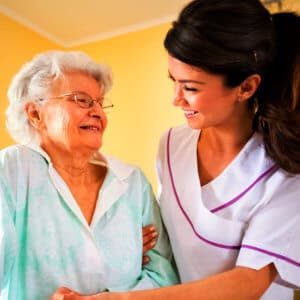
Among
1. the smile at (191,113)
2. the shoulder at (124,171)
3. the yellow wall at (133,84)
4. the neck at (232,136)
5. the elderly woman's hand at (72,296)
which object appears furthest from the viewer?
the yellow wall at (133,84)

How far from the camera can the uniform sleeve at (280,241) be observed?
3.10 ft

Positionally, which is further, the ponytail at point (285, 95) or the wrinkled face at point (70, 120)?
the wrinkled face at point (70, 120)

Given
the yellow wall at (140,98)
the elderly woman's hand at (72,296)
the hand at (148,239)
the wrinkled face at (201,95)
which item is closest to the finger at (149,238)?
the hand at (148,239)

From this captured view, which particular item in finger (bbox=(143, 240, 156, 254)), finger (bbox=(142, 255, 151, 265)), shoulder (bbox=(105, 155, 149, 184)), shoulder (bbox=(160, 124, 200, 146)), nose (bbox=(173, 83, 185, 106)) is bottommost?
finger (bbox=(142, 255, 151, 265))

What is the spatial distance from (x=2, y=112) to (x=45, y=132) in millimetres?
1408

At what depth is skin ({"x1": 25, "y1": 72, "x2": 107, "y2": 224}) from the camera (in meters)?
1.11

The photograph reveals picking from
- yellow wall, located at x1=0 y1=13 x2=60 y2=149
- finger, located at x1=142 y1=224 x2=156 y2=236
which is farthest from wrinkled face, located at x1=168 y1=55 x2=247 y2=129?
yellow wall, located at x1=0 y1=13 x2=60 y2=149

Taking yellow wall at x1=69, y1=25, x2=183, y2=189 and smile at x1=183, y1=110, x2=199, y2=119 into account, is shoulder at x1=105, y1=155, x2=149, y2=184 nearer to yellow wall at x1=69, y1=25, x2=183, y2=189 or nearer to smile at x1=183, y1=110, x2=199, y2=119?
smile at x1=183, y1=110, x2=199, y2=119

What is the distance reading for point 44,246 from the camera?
1.00 meters

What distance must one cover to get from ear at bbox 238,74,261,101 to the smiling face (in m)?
0.44

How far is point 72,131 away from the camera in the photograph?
1.11 meters

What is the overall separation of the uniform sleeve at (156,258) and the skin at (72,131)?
0.18 metres

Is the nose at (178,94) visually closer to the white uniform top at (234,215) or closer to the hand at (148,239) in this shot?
the white uniform top at (234,215)

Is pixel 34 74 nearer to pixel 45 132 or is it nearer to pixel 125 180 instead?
pixel 45 132
